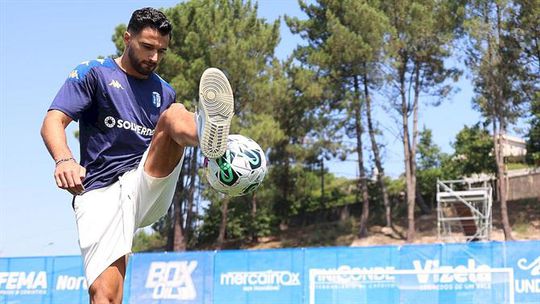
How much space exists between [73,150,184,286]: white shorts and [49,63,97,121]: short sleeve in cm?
38

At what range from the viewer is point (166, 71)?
2877 centimetres

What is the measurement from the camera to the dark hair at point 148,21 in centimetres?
348

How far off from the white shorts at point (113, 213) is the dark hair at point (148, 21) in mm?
601

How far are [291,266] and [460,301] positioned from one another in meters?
3.15

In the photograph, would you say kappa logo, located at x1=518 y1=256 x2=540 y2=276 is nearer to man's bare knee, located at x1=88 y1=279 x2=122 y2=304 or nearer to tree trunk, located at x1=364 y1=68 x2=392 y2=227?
man's bare knee, located at x1=88 y1=279 x2=122 y2=304

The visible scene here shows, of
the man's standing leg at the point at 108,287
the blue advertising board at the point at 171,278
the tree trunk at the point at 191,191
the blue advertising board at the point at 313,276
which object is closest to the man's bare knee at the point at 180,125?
the man's standing leg at the point at 108,287

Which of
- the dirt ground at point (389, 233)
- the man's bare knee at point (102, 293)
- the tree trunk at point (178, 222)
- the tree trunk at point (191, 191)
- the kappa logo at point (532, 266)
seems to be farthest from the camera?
the tree trunk at point (178, 222)

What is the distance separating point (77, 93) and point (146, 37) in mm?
427

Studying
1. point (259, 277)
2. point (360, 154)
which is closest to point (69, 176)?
point (259, 277)

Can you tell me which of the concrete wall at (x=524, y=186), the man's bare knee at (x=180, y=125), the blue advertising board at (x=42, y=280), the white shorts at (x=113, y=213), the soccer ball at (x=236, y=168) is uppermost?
the concrete wall at (x=524, y=186)

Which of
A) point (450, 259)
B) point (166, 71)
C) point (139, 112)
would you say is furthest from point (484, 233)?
point (139, 112)

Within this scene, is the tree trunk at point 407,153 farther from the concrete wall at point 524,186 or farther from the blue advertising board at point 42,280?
the blue advertising board at point 42,280

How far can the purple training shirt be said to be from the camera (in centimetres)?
356

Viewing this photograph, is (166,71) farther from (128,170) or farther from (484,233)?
(128,170)
